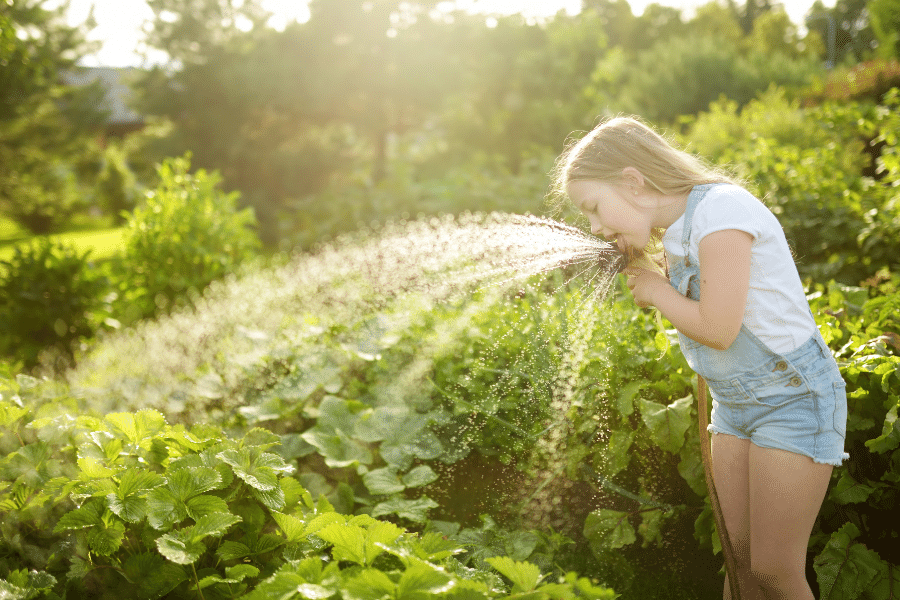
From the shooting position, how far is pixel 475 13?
12.7 meters

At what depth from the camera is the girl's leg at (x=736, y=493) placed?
6.11 feet

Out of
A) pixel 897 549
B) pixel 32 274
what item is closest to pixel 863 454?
pixel 897 549

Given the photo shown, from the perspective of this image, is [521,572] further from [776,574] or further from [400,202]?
[400,202]

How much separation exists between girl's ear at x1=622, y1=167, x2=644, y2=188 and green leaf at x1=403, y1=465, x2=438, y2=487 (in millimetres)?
1366

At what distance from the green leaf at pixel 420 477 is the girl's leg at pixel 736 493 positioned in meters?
1.06

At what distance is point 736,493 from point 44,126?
738 inches

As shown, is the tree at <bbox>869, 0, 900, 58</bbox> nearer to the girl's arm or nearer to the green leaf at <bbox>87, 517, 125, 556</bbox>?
the girl's arm

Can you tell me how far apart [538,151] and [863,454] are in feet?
33.4

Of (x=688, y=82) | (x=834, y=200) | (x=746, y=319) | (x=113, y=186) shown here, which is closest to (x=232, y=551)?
(x=746, y=319)

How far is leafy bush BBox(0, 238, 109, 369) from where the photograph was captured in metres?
5.62

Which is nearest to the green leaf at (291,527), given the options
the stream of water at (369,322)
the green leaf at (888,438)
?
the stream of water at (369,322)

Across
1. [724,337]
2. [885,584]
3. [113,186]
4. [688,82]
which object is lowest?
[885,584]

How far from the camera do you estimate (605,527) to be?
2.22 metres

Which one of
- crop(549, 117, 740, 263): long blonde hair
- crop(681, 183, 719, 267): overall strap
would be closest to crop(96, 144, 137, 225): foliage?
crop(549, 117, 740, 263): long blonde hair
